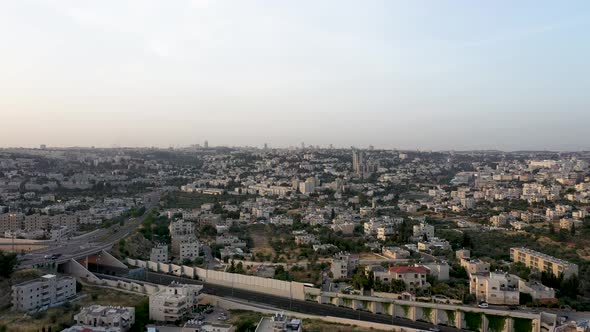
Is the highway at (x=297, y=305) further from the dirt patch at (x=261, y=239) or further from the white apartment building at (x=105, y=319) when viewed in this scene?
the dirt patch at (x=261, y=239)

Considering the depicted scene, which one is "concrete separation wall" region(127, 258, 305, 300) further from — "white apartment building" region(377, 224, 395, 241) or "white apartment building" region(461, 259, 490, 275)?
"white apartment building" region(377, 224, 395, 241)

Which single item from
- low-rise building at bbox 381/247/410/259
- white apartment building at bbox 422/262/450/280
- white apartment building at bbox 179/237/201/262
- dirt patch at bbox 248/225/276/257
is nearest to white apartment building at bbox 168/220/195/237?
dirt patch at bbox 248/225/276/257

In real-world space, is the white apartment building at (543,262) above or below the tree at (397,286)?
above

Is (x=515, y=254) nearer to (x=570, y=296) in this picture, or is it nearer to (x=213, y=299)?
(x=570, y=296)

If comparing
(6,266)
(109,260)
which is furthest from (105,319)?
(109,260)

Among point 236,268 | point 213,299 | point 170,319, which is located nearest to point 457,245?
point 236,268

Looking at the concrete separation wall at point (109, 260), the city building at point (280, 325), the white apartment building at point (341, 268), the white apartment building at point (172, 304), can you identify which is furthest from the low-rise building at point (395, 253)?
the concrete separation wall at point (109, 260)

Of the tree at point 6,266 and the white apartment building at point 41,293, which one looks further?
the tree at point 6,266
